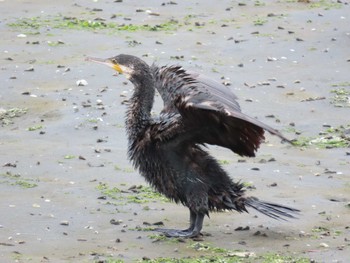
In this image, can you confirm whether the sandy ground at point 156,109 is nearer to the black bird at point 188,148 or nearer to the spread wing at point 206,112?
the black bird at point 188,148

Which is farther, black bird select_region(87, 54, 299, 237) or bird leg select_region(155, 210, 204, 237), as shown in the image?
bird leg select_region(155, 210, 204, 237)

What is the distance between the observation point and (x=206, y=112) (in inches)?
321

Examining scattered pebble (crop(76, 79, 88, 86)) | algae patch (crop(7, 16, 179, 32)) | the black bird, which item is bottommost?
scattered pebble (crop(76, 79, 88, 86))

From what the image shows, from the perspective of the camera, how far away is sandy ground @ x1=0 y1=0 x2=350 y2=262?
8.51 m

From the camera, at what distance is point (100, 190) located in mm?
9617

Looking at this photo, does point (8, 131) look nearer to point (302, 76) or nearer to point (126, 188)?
point (126, 188)

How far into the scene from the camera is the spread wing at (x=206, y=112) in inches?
319

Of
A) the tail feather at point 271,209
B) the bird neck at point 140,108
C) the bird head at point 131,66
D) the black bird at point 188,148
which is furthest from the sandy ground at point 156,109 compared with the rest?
the bird head at point 131,66

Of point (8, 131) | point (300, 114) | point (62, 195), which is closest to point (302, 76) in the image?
point (300, 114)

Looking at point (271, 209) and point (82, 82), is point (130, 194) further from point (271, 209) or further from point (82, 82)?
point (82, 82)

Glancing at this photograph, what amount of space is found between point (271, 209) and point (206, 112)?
1053 mm

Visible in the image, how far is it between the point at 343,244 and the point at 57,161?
3.16 m

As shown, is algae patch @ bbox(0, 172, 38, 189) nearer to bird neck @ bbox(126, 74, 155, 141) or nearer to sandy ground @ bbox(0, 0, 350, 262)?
sandy ground @ bbox(0, 0, 350, 262)

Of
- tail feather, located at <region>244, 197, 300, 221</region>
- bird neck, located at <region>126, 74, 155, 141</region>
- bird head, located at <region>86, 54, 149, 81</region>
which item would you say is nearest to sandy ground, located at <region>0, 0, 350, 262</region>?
tail feather, located at <region>244, 197, 300, 221</region>
